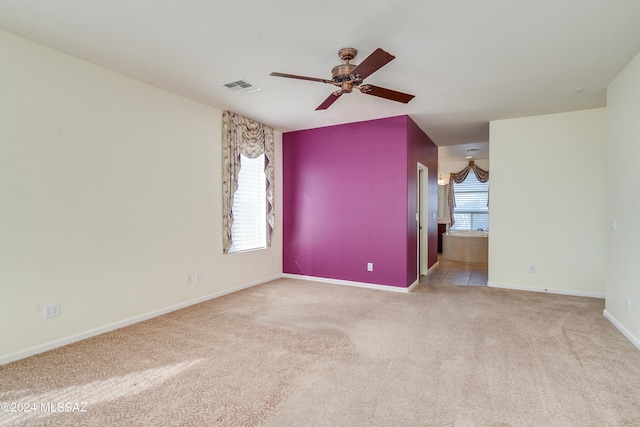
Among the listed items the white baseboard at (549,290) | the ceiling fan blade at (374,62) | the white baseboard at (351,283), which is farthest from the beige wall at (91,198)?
the white baseboard at (549,290)

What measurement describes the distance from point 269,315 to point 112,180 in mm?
2182

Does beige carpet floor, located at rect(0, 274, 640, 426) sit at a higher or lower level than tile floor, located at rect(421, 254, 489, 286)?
higher

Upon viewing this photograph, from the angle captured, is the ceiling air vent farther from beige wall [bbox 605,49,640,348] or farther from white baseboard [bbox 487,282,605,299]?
white baseboard [bbox 487,282,605,299]

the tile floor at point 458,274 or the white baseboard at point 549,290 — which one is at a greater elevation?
the white baseboard at point 549,290

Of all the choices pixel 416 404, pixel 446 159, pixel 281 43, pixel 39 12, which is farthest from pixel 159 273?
pixel 446 159

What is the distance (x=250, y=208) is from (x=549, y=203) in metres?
4.51

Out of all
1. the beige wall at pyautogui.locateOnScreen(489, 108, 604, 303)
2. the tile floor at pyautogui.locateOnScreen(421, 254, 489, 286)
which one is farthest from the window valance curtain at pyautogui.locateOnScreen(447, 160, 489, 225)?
the beige wall at pyautogui.locateOnScreen(489, 108, 604, 303)

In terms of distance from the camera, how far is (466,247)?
25.1 ft

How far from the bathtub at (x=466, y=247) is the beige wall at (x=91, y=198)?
591 cm

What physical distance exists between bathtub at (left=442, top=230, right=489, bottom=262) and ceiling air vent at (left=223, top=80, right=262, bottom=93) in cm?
616

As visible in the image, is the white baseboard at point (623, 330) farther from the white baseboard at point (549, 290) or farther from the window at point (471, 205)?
the window at point (471, 205)

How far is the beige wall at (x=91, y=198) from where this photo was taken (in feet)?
8.44

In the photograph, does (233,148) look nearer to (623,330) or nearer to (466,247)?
(623,330)

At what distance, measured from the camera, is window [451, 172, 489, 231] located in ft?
29.3
